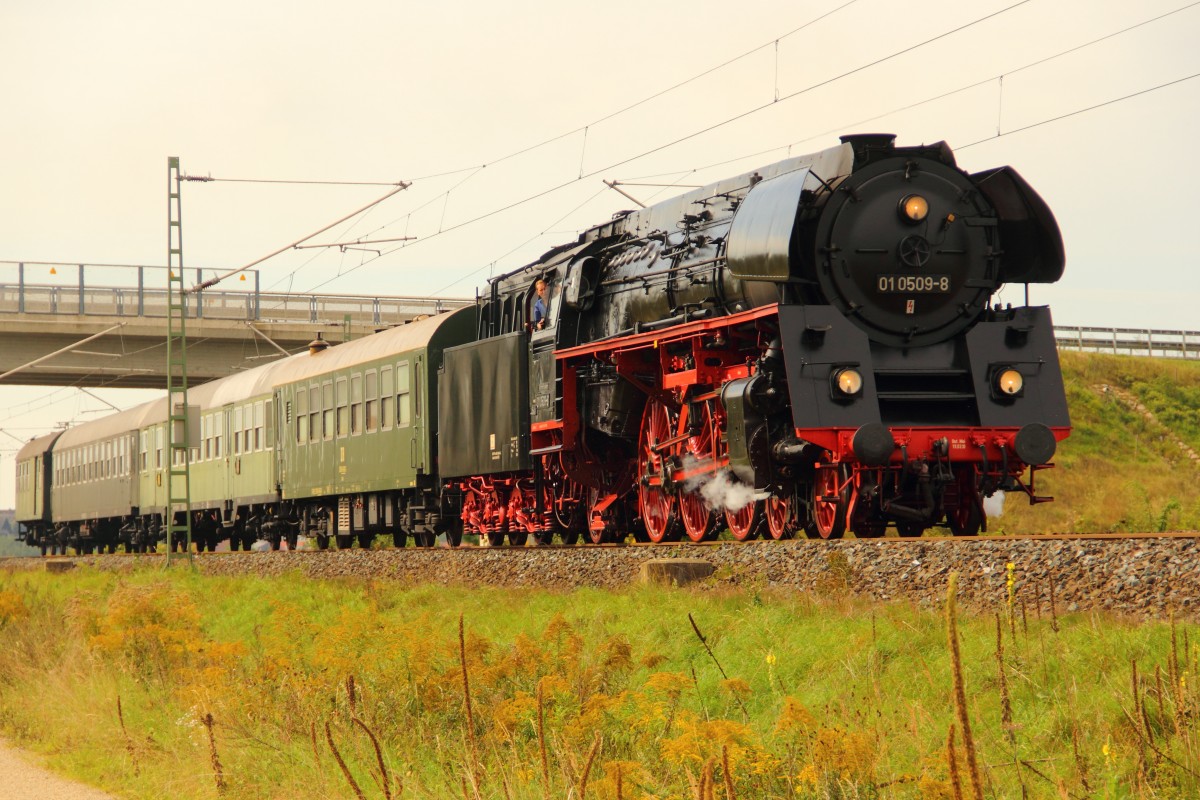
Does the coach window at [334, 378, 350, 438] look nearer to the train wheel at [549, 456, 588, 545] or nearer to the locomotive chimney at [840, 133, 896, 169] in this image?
the train wheel at [549, 456, 588, 545]

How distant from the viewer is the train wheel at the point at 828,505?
1315 centimetres

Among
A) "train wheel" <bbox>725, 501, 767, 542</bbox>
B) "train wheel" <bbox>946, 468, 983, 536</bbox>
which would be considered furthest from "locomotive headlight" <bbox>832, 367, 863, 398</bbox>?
"train wheel" <bbox>725, 501, 767, 542</bbox>

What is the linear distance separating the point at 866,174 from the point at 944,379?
212cm

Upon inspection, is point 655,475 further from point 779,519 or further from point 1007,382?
point 1007,382

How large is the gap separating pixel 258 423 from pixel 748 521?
1789 cm

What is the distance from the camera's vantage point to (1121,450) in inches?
1490

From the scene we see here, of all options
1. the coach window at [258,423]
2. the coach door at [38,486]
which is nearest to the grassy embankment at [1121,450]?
the coach window at [258,423]

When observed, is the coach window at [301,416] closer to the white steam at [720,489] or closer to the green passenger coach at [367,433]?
the green passenger coach at [367,433]

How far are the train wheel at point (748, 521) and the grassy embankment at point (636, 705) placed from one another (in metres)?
2.56

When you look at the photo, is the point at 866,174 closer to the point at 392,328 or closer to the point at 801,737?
the point at 801,737

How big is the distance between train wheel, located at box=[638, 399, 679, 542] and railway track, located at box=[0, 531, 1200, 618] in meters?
1.51

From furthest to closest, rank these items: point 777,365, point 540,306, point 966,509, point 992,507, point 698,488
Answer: point 540,306 → point 698,488 → point 992,507 → point 966,509 → point 777,365

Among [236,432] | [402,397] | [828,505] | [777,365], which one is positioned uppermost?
[236,432]

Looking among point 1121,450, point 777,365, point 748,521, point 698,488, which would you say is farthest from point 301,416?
point 1121,450
